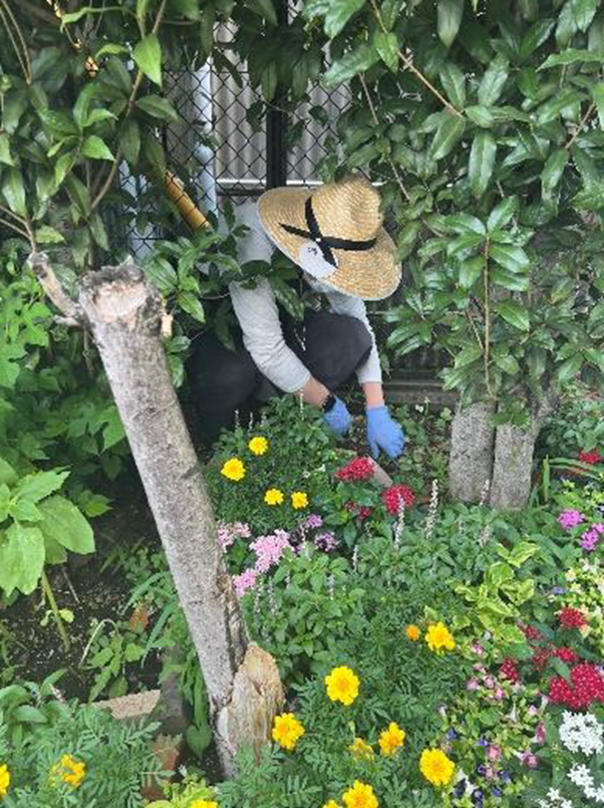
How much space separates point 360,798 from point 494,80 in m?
1.39

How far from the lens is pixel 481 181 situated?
1.63 meters

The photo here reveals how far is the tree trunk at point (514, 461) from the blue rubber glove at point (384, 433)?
47 cm

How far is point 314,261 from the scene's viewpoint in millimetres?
2383

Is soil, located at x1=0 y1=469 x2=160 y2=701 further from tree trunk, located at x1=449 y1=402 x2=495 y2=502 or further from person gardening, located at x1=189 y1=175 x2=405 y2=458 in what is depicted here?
tree trunk, located at x1=449 y1=402 x2=495 y2=502

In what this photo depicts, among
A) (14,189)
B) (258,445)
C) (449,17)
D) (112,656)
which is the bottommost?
(112,656)

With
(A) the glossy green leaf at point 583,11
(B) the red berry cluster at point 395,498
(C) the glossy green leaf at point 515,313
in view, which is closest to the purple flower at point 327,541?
(B) the red berry cluster at point 395,498

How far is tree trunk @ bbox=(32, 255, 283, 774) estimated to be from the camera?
3.58 ft

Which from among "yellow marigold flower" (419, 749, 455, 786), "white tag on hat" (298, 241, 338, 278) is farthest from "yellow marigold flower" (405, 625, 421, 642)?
→ "white tag on hat" (298, 241, 338, 278)

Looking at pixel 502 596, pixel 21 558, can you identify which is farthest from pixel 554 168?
pixel 21 558

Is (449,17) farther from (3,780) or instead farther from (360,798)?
(3,780)

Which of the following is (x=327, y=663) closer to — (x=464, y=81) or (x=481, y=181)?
(x=481, y=181)

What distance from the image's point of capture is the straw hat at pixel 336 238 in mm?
2297

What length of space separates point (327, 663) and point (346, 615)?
162 millimetres

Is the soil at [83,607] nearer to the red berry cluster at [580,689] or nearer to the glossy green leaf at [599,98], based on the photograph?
the red berry cluster at [580,689]
